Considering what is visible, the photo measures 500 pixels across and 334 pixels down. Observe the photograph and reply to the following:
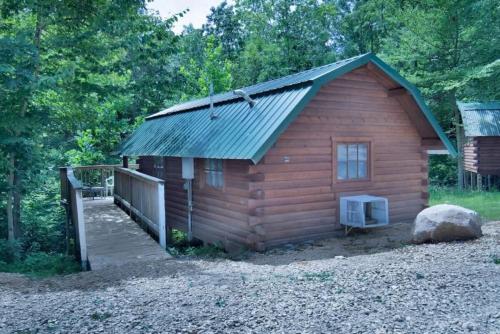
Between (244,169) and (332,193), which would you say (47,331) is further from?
(332,193)

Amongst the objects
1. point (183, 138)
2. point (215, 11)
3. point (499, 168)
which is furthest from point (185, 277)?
point (215, 11)

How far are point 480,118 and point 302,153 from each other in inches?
754

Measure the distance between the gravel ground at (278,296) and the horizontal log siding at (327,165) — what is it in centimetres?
Result: 154

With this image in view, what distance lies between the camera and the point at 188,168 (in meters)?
11.1

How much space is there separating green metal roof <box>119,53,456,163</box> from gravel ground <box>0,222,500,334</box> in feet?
8.12

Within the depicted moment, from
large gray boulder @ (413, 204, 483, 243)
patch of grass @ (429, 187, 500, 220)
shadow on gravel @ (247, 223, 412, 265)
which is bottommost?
shadow on gravel @ (247, 223, 412, 265)

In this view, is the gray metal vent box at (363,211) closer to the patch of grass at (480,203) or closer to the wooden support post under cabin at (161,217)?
the wooden support post under cabin at (161,217)

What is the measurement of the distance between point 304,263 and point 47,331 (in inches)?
177

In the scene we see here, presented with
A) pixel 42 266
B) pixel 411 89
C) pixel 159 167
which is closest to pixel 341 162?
pixel 411 89

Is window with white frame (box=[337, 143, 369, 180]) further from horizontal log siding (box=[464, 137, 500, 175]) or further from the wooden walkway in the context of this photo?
horizontal log siding (box=[464, 137, 500, 175])

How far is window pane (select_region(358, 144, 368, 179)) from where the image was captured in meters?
10.6

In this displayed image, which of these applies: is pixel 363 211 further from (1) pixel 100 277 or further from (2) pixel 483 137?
(2) pixel 483 137

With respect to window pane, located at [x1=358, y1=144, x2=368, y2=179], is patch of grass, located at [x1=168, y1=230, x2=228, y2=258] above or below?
below

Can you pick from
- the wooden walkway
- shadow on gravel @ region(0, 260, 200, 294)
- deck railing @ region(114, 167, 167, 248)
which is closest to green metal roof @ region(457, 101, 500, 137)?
deck railing @ region(114, 167, 167, 248)
